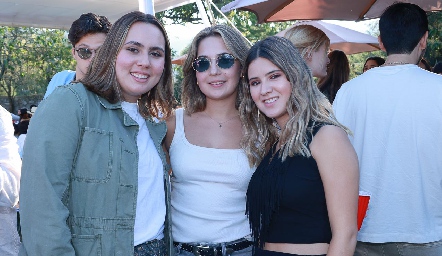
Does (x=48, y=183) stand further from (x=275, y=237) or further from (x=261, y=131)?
(x=261, y=131)

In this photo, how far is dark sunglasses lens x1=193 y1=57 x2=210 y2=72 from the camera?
3117mm

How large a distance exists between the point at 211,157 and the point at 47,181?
1070mm

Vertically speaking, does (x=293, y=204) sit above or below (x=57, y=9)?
below

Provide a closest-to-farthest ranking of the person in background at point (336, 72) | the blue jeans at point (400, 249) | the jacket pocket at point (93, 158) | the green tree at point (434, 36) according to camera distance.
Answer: the jacket pocket at point (93, 158) < the blue jeans at point (400, 249) < the person in background at point (336, 72) < the green tree at point (434, 36)

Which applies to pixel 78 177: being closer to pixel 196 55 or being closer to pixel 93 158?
pixel 93 158

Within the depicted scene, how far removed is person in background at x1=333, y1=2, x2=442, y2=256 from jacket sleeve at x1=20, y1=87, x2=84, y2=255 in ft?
5.87

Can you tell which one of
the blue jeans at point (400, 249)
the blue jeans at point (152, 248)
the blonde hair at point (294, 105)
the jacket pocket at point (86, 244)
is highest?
the blonde hair at point (294, 105)

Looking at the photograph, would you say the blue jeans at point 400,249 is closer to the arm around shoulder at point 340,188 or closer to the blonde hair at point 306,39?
the arm around shoulder at point 340,188

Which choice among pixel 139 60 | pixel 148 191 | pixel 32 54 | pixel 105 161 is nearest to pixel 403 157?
pixel 148 191

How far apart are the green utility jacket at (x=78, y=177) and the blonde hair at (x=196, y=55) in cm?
84

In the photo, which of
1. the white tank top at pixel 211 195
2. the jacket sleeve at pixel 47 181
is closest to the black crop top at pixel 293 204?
the white tank top at pixel 211 195

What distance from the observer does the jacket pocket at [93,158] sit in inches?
87.4

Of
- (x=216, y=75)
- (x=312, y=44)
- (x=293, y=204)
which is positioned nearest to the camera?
(x=293, y=204)

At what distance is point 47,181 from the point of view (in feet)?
6.76
